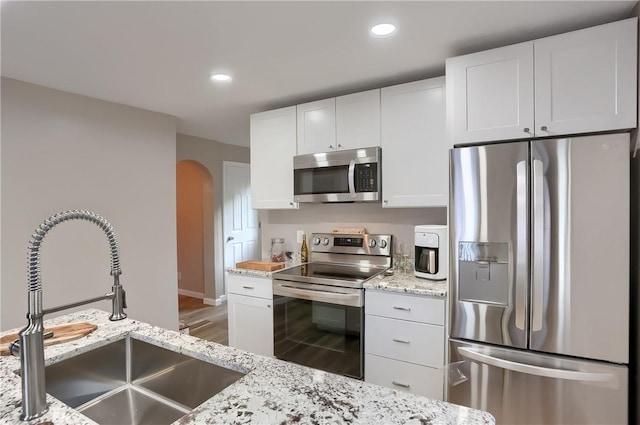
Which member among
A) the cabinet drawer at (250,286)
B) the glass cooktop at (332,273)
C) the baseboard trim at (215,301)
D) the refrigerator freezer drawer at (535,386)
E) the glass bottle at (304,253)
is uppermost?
the glass bottle at (304,253)

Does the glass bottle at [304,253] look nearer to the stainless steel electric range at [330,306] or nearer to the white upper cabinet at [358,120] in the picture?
the stainless steel electric range at [330,306]

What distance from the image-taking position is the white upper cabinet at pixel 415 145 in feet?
7.48

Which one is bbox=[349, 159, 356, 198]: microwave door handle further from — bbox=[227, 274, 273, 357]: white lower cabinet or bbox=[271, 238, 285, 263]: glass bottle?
bbox=[271, 238, 285, 263]: glass bottle

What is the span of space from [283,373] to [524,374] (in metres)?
1.36

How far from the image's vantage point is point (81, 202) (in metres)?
2.74

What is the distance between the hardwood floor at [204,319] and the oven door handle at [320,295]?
4.39ft

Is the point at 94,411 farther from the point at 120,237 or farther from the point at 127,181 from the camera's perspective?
the point at 127,181

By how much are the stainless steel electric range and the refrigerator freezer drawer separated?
2.20 ft

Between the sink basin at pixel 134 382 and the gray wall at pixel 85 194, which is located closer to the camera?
the sink basin at pixel 134 382

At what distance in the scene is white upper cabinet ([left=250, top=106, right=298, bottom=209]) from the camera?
9.67 feet

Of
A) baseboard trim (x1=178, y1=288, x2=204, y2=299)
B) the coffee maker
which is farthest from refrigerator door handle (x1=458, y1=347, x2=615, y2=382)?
baseboard trim (x1=178, y1=288, x2=204, y2=299)

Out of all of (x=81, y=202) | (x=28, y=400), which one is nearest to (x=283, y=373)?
(x=28, y=400)

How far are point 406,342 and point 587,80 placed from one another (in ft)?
5.73

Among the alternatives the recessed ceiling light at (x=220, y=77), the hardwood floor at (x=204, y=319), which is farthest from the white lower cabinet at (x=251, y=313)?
the recessed ceiling light at (x=220, y=77)
